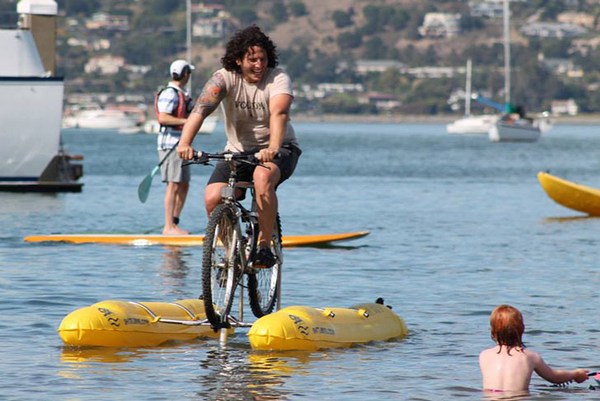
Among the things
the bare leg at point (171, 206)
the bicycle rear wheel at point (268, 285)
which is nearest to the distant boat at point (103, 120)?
the bare leg at point (171, 206)

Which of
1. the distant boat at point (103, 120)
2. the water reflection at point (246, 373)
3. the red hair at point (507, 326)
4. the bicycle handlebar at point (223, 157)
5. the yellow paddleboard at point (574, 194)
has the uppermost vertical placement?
the bicycle handlebar at point (223, 157)

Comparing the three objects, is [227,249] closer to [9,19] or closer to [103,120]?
[9,19]

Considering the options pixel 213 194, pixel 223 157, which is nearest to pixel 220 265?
pixel 213 194

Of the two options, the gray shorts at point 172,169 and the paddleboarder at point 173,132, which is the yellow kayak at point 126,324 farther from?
the gray shorts at point 172,169

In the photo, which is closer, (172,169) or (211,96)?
(211,96)

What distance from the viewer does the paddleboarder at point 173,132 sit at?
15508 mm

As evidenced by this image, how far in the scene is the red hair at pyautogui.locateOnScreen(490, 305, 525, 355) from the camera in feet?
27.2

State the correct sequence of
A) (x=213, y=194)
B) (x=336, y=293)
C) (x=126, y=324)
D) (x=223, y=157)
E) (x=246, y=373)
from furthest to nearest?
(x=336, y=293) < (x=213, y=194) < (x=126, y=324) < (x=223, y=157) < (x=246, y=373)

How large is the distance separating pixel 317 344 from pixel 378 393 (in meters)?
1.24

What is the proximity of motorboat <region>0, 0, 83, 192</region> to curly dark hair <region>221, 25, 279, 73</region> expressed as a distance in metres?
16.0

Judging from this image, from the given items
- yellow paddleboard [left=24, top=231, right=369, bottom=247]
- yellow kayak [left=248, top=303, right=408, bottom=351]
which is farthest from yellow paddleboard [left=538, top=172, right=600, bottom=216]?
yellow kayak [left=248, top=303, right=408, bottom=351]

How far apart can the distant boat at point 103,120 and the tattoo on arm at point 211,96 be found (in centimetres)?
15056

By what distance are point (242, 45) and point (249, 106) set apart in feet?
1.31

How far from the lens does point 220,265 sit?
9.90 m
